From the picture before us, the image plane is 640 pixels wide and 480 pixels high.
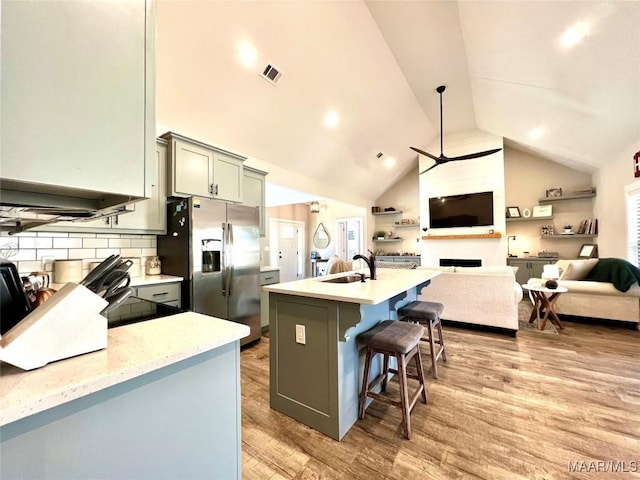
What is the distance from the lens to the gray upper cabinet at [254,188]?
3.67 metres

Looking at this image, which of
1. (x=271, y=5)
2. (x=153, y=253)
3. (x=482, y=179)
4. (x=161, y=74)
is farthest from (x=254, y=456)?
(x=482, y=179)

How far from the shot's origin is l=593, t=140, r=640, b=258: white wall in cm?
405

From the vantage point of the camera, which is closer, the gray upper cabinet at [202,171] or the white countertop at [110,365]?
the white countertop at [110,365]

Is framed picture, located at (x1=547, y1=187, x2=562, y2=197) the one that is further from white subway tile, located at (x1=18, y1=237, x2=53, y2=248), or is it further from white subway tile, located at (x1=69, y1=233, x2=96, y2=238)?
white subway tile, located at (x1=18, y1=237, x2=53, y2=248)

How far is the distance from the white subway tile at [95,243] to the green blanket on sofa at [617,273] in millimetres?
6334

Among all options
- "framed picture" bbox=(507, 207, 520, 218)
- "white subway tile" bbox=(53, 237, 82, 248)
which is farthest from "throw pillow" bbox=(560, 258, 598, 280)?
"white subway tile" bbox=(53, 237, 82, 248)

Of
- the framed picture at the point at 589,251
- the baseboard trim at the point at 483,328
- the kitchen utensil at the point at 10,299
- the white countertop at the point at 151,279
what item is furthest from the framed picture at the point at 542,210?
the kitchen utensil at the point at 10,299

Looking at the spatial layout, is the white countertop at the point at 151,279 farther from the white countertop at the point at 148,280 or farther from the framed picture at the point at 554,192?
the framed picture at the point at 554,192

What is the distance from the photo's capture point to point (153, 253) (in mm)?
3062

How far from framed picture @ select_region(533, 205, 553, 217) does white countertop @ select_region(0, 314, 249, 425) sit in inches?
284

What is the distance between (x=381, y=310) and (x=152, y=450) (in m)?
1.82

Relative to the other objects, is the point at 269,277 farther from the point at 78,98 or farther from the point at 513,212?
the point at 513,212

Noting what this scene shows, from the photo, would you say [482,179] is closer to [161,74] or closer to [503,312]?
[503,312]

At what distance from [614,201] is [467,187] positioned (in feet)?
7.67
